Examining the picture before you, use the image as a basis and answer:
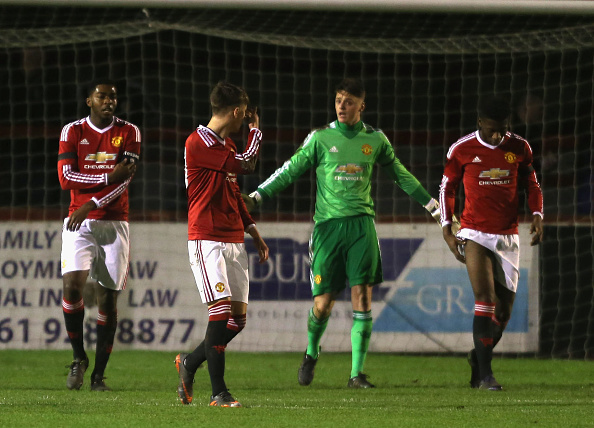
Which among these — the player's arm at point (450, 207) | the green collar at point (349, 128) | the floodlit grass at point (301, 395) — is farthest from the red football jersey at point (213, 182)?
the player's arm at point (450, 207)

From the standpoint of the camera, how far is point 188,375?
5242 mm

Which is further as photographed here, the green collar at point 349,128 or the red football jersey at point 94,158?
the green collar at point 349,128

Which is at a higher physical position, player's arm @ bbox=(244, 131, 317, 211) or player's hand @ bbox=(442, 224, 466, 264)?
player's arm @ bbox=(244, 131, 317, 211)

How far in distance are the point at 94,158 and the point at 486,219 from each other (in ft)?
8.11

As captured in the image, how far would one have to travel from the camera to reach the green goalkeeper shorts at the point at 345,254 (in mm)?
6711

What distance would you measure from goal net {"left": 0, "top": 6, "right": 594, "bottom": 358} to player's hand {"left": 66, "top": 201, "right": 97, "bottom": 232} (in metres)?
3.27

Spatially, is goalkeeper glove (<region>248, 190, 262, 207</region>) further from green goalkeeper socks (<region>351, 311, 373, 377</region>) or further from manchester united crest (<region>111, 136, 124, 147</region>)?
green goalkeeper socks (<region>351, 311, 373, 377</region>)

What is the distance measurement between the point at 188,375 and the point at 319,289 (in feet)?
5.77

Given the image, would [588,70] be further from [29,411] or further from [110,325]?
[29,411]

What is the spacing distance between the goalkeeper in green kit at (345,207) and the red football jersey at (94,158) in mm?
913

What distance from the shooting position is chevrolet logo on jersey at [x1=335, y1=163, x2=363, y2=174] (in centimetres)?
672

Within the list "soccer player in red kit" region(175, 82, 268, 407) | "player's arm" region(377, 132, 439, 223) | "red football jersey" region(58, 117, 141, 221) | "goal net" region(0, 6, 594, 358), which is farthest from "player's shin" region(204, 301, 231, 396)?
"goal net" region(0, 6, 594, 358)

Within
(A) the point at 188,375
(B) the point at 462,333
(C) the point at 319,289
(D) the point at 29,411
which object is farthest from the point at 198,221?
(B) the point at 462,333

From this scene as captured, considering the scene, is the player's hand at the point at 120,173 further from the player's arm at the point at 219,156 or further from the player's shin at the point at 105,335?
the player's arm at the point at 219,156
